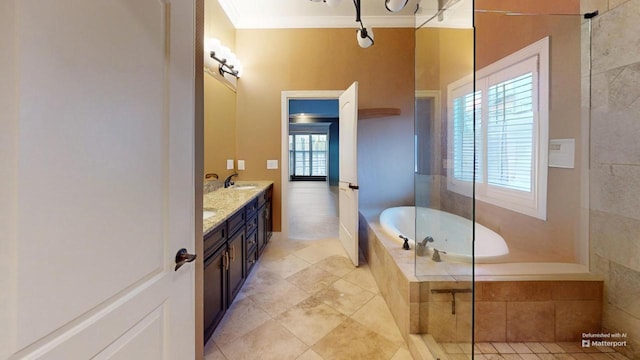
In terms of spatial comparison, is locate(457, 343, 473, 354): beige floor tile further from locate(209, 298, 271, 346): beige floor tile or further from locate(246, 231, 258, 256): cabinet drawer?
locate(246, 231, 258, 256): cabinet drawer

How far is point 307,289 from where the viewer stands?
225 cm

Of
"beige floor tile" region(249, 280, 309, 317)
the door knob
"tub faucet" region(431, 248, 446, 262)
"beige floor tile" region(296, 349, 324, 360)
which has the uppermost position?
the door knob

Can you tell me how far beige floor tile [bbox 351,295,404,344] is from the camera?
170cm

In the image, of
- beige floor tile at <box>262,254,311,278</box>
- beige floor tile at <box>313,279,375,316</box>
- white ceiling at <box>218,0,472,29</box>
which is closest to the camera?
beige floor tile at <box>313,279,375,316</box>

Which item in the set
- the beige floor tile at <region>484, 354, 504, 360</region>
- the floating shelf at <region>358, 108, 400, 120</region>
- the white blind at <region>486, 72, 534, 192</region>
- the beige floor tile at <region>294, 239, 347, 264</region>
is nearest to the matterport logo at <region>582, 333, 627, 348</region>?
the beige floor tile at <region>484, 354, 504, 360</region>

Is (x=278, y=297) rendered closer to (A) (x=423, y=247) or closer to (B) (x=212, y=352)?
(B) (x=212, y=352)

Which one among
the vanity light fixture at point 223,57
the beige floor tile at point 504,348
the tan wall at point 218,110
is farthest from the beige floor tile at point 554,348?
the vanity light fixture at point 223,57

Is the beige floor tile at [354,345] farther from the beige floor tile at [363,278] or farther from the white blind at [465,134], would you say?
the white blind at [465,134]

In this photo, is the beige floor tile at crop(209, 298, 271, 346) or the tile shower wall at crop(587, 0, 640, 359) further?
the beige floor tile at crop(209, 298, 271, 346)

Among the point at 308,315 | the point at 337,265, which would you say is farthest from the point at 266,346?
the point at 337,265

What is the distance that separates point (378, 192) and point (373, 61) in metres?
1.89

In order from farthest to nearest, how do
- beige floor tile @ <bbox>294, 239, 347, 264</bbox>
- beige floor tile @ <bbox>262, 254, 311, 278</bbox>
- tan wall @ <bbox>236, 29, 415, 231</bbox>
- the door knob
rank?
tan wall @ <bbox>236, 29, 415, 231</bbox>, beige floor tile @ <bbox>294, 239, 347, 264</bbox>, beige floor tile @ <bbox>262, 254, 311, 278</bbox>, the door knob

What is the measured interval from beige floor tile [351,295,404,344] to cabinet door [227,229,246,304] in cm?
96

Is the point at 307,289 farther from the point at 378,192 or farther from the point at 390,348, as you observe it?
the point at 378,192
